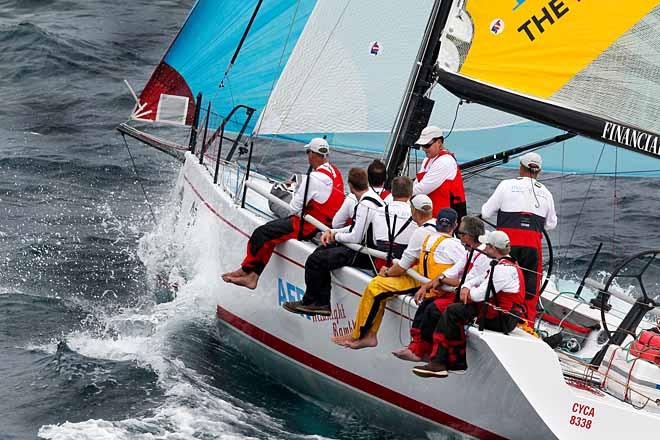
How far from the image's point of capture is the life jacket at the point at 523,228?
790 cm

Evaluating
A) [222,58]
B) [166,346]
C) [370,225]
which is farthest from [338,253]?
[222,58]

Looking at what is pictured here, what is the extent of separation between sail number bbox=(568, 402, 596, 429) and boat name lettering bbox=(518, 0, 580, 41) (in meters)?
2.60

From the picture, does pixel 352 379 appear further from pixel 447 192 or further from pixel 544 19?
pixel 544 19

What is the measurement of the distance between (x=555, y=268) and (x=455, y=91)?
4.40m

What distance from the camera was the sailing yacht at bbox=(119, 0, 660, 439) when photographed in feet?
24.2

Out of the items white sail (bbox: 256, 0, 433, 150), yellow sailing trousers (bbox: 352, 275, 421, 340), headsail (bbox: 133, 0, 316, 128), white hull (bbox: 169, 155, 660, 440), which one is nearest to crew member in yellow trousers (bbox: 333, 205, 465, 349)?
yellow sailing trousers (bbox: 352, 275, 421, 340)

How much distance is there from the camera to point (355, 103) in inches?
371

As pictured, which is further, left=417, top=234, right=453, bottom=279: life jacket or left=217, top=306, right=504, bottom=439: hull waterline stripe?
left=217, top=306, right=504, bottom=439: hull waterline stripe

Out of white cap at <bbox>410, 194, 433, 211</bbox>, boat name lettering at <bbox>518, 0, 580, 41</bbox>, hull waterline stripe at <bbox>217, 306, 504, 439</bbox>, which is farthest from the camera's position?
boat name lettering at <bbox>518, 0, 580, 41</bbox>

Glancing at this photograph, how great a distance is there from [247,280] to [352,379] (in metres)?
1.08

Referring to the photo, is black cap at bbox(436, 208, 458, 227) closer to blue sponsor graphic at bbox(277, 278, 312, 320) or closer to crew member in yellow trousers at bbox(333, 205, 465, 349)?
crew member in yellow trousers at bbox(333, 205, 465, 349)

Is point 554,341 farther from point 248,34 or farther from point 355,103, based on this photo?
point 248,34

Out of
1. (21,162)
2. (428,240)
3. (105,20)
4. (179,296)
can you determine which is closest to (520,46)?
(428,240)

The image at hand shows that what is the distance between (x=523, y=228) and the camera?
7.93 meters
